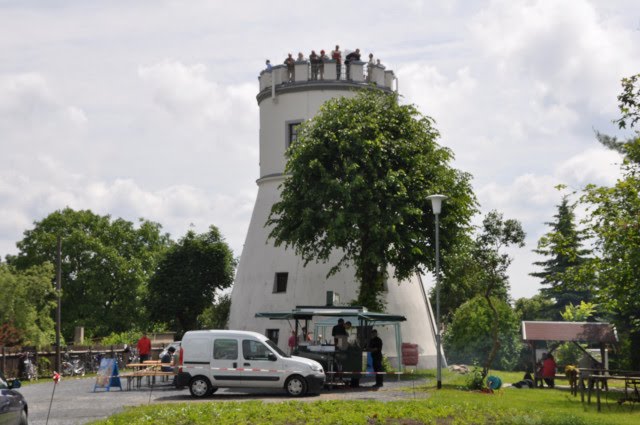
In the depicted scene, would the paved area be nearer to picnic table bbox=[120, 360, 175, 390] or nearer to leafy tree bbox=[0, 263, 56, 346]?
picnic table bbox=[120, 360, 175, 390]

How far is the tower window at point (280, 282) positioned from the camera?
45.6 meters

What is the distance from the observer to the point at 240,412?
18.5 metres

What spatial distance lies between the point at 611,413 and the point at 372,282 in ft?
57.6

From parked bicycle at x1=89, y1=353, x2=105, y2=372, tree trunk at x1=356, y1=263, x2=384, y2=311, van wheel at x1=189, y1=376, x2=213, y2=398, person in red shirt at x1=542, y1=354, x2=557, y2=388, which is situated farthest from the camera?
parked bicycle at x1=89, y1=353, x2=105, y2=372

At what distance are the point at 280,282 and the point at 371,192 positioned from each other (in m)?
11.8

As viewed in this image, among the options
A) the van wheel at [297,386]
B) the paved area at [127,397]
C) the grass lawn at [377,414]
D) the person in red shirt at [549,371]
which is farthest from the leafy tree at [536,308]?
the grass lawn at [377,414]

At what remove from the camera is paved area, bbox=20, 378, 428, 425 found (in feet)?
69.6

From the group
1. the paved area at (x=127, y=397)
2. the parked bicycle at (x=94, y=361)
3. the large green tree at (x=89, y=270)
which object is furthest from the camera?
the large green tree at (x=89, y=270)

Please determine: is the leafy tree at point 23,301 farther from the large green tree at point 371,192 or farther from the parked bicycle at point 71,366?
the large green tree at point 371,192

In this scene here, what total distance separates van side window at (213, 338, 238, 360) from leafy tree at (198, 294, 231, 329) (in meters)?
32.6

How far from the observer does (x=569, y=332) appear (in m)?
40.4

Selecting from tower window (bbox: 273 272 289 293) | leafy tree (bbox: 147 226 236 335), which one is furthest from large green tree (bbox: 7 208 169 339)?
tower window (bbox: 273 272 289 293)

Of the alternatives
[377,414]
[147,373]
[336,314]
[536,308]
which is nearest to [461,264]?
[336,314]

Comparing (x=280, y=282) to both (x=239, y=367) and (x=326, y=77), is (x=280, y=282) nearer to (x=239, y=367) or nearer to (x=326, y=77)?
(x=326, y=77)
